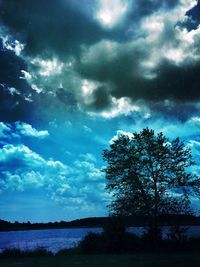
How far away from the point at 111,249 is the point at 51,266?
11.6 metres

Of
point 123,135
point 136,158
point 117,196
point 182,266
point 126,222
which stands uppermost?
point 123,135

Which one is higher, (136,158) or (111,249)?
(136,158)

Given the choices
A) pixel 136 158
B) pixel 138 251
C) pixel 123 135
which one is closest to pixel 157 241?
pixel 138 251

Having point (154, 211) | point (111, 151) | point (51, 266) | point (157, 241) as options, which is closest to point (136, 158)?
point (111, 151)

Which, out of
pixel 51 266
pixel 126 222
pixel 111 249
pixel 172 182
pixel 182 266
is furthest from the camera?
pixel 172 182

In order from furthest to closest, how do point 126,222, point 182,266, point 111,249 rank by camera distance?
point 126,222, point 111,249, point 182,266

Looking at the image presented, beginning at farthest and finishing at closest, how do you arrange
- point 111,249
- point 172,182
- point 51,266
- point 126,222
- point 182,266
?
point 172,182 → point 126,222 → point 111,249 → point 51,266 → point 182,266

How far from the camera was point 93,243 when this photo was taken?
37.8 meters

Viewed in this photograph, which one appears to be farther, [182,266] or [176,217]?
[176,217]

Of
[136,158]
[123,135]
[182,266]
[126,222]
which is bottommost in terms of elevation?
[182,266]

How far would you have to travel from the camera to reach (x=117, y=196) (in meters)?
42.5

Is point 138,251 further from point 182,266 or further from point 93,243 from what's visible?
point 182,266

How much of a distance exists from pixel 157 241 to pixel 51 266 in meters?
16.1

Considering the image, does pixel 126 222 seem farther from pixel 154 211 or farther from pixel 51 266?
pixel 51 266
